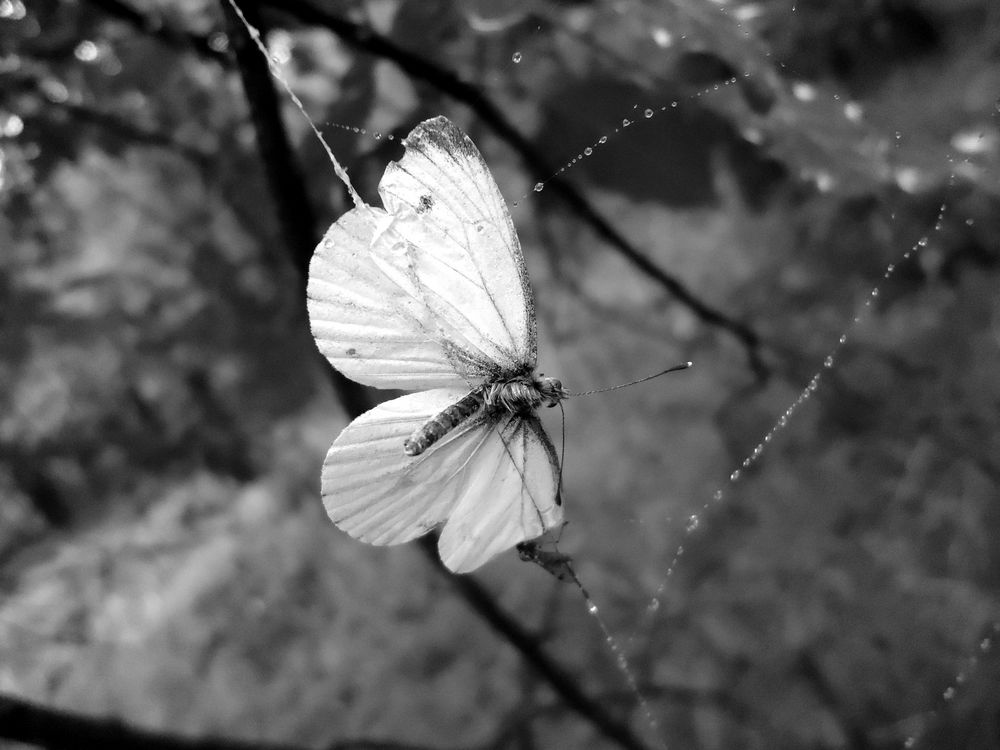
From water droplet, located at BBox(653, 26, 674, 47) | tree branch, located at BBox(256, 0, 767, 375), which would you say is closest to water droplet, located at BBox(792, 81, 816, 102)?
water droplet, located at BBox(653, 26, 674, 47)

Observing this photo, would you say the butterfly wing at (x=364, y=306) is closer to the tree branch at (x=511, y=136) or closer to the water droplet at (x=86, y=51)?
the tree branch at (x=511, y=136)

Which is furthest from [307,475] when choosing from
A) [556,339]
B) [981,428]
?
[981,428]

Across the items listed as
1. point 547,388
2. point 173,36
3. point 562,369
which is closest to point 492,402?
point 547,388

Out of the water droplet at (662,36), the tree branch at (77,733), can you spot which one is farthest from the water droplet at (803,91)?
the tree branch at (77,733)

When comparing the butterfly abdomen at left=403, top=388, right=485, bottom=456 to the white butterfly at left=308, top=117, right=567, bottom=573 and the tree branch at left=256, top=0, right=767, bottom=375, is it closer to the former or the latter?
the white butterfly at left=308, top=117, right=567, bottom=573

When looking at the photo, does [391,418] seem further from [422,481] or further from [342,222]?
[342,222]

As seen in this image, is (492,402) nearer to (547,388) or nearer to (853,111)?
(547,388)
